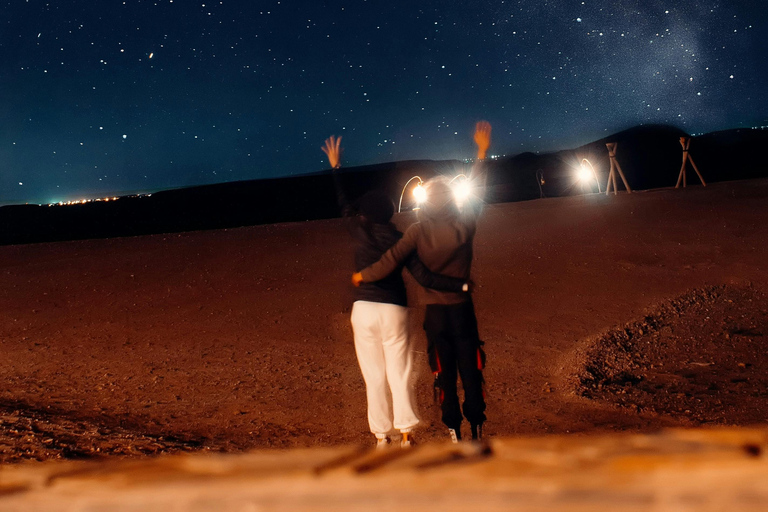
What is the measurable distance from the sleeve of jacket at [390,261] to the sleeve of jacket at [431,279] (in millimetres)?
54

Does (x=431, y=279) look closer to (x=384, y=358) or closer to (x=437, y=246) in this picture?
(x=437, y=246)

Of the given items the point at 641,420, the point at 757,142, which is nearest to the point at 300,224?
the point at 641,420

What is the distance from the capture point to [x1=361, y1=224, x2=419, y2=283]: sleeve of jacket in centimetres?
405

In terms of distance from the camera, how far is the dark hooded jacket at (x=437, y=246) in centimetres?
407

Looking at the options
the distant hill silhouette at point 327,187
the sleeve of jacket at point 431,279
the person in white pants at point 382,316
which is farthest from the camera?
the distant hill silhouette at point 327,187

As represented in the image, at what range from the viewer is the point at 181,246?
52.5 ft

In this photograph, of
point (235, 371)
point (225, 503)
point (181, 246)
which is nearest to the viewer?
point (225, 503)

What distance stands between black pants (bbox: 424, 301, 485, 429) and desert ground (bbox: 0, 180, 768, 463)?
1.22 m

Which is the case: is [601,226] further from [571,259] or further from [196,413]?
[196,413]

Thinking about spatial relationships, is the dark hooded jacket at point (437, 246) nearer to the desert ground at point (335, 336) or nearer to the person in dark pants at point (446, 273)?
the person in dark pants at point (446, 273)

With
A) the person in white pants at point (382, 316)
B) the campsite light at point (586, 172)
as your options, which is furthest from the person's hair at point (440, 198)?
the campsite light at point (586, 172)

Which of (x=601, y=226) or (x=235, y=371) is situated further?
(x=601, y=226)

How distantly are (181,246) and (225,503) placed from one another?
52.2 feet

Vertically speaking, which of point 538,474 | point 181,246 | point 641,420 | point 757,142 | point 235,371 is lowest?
point 641,420
